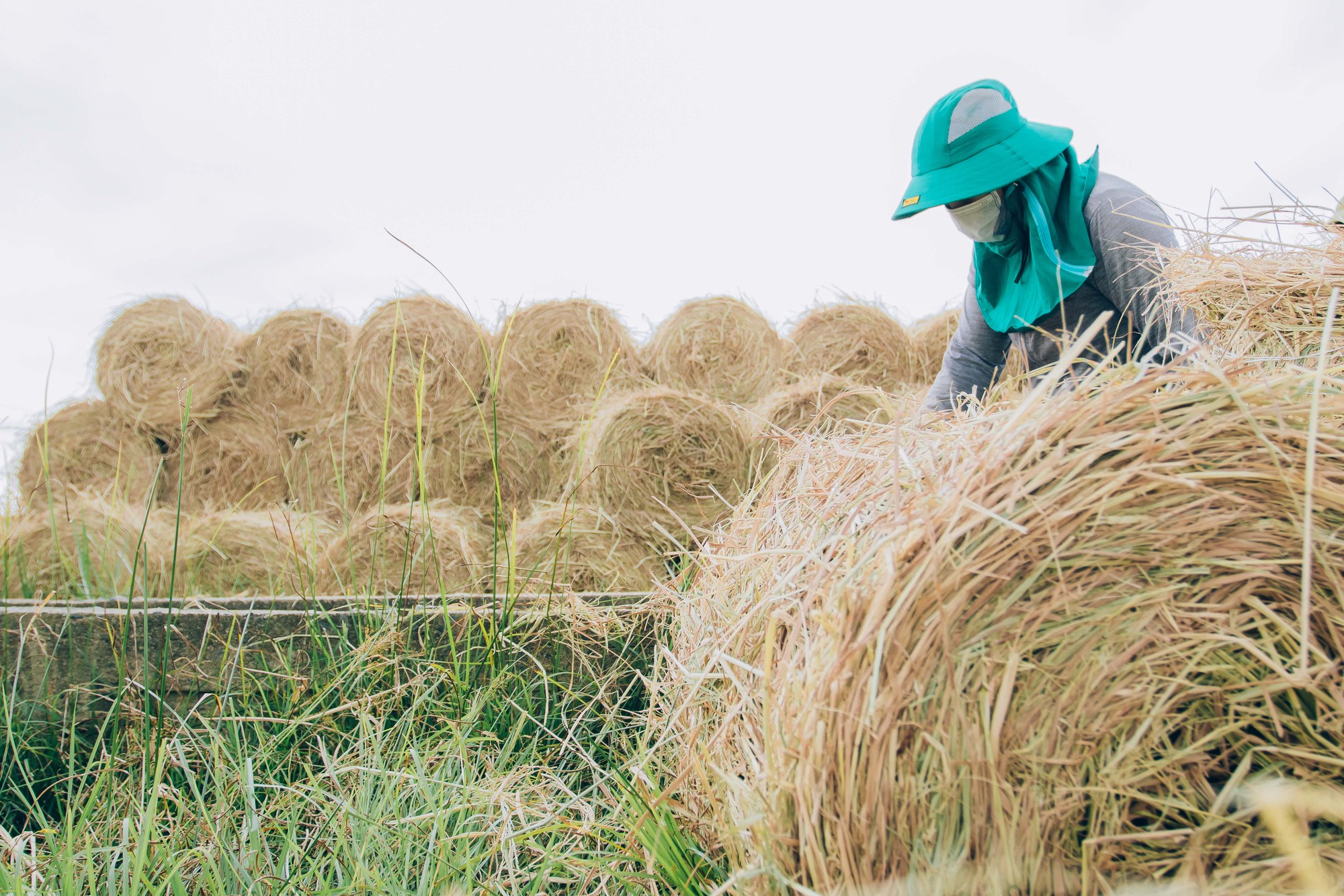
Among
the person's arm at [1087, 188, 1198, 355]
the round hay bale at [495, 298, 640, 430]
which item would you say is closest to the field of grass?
the person's arm at [1087, 188, 1198, 355]

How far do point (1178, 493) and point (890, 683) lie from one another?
364mm

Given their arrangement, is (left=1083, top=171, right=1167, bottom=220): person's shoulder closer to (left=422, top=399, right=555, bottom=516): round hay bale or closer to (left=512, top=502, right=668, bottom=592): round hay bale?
(left=512, top=502, right=668, bottom=592): round hay bale

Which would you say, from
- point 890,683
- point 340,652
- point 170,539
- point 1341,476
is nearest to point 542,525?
point 340,652

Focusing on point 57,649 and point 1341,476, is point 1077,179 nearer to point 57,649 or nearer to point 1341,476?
point 1341,476

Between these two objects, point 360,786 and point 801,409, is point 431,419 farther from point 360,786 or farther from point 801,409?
point 360,786

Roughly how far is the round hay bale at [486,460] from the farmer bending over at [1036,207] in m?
2.47

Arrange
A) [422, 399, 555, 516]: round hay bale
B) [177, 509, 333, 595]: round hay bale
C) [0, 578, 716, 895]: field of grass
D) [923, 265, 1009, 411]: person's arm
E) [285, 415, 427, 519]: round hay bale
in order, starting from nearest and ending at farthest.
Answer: [0, 578, 716, 895]: field of grass, [923, 265, 1009, 411]: person's arm, [177, 509, 333, 595]: round hay bale, [422, 399, 555, 516]: round hay bale, [285, 415, 427, 519]: round hay bale

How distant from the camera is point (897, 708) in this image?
726 millimetres

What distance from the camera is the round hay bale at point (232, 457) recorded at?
169 inches

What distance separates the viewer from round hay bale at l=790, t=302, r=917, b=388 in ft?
13.4

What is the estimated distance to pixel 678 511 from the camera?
3.04 metres

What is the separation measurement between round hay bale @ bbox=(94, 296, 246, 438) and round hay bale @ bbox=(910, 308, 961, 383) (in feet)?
13.2

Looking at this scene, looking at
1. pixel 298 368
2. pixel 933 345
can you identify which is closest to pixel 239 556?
pixel 298 368

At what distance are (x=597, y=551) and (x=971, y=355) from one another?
1613 millimetres
